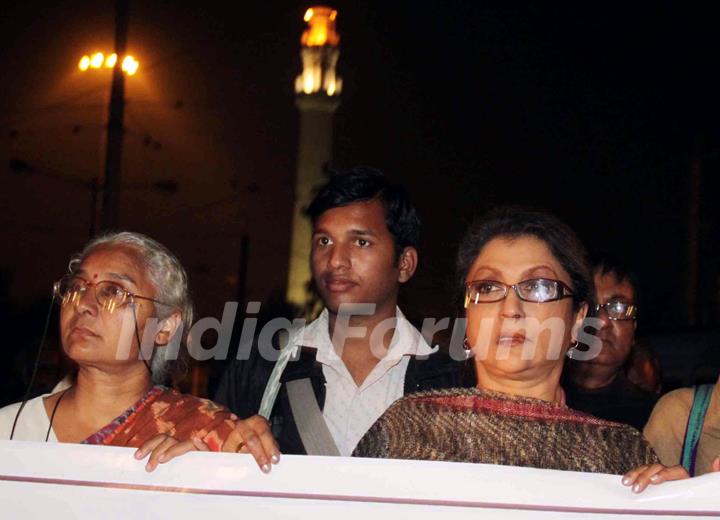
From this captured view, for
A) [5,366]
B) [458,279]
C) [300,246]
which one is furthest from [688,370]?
[300,246]

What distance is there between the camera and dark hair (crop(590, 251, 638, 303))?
10.6 feet

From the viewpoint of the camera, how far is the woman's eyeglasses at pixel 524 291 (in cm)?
207

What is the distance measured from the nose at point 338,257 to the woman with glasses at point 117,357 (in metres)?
0.64

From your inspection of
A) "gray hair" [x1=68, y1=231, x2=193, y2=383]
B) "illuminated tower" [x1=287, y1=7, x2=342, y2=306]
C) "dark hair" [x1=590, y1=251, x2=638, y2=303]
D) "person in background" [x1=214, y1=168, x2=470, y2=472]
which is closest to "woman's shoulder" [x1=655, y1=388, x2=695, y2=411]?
"person in background" [x1=214, y1=168, x2=470, y2=472]

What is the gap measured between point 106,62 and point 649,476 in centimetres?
927

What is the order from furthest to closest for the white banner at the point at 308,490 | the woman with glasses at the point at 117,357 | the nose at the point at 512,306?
the woman with glasses at the point at 117,357 < the nose at the point at 512,306 < the white banner at the point at 308,490

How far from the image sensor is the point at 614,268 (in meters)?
3.25

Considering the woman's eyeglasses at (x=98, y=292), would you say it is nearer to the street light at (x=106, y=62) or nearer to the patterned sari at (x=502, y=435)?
the patterned sari at (x=502, y=435)

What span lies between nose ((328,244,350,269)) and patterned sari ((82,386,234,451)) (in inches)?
31.2

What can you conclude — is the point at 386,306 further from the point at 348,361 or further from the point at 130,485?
the point at 130,485

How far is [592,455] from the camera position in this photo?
1.91 m

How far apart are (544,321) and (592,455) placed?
1.03 feet

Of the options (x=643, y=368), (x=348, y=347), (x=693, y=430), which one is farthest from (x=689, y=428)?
(x=643, y=368)

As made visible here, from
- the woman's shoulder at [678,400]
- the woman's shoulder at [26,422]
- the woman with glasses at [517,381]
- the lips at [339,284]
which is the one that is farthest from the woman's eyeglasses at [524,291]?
the woman's shoulder at [26,422]
